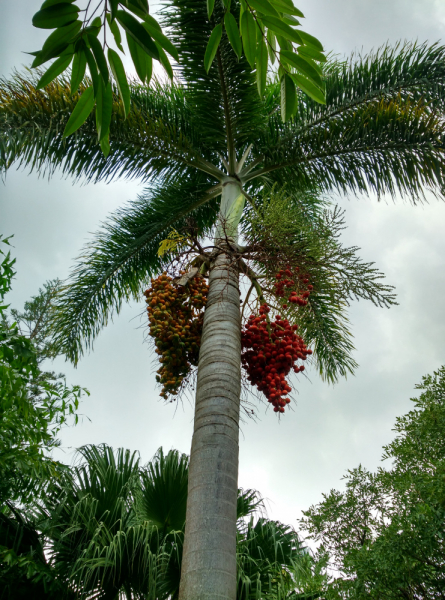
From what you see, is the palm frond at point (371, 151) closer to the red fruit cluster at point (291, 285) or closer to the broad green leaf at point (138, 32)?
the red fruit cluster at point (291, 285)

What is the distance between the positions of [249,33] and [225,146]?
3419mm

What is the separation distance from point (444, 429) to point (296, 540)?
1.55m

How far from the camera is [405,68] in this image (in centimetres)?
475

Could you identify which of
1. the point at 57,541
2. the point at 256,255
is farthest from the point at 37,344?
the point at 256,255

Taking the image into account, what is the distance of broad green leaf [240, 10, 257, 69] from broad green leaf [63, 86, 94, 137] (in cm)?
48

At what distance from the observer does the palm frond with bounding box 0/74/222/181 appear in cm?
429

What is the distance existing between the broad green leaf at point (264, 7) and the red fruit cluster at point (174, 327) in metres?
2.18

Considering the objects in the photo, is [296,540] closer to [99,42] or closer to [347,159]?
[347,159]

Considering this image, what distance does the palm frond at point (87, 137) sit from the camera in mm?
4285

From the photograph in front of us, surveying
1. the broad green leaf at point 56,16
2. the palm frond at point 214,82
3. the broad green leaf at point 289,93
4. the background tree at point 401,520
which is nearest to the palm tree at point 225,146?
the palm frond at point 214,82

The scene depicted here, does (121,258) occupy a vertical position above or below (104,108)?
above

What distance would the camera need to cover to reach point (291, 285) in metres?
3.60

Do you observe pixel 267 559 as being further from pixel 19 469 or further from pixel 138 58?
pixel 138 58

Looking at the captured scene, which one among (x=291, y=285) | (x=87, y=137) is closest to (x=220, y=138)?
(x=87, y=137)
